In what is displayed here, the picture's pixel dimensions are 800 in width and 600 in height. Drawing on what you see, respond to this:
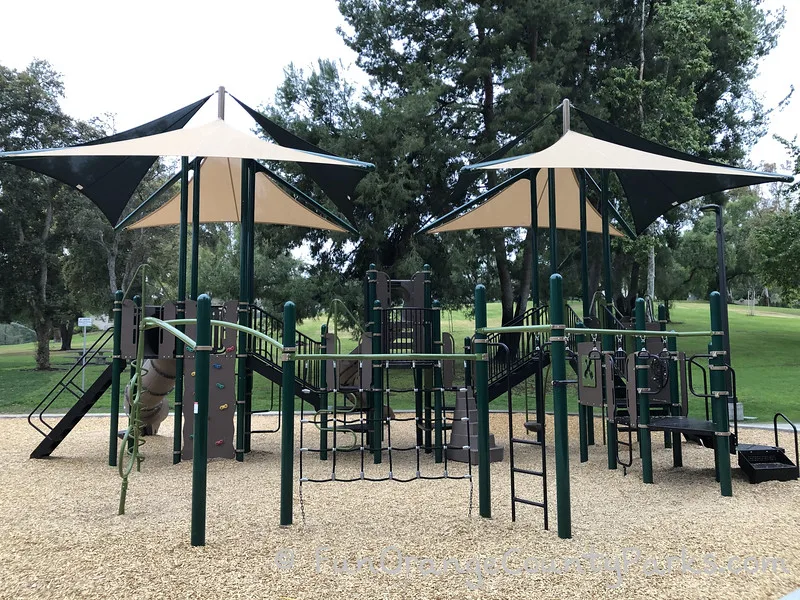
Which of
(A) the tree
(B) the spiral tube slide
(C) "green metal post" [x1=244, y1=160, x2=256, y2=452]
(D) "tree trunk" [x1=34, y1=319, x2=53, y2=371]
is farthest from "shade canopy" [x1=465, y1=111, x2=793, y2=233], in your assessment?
(D) "tree trunk" [x1=34, y1=319, x2=53, y2=371]

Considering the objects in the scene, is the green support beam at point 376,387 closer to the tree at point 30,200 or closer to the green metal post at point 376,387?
the green metal post at point 376,387

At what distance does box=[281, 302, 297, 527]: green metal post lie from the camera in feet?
17.7

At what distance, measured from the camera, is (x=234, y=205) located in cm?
1266

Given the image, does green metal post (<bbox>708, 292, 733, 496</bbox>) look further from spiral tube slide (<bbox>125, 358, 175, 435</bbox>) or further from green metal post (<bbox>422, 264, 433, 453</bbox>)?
spiral tube slide (<bbox>125, 358, 175, 435</bbox>)

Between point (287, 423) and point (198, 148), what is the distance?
378 centimetres

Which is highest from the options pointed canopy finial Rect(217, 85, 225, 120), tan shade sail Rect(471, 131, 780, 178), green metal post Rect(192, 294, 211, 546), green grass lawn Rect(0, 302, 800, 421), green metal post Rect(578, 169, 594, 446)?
pointed canopy finial Rect(217, 85, 225, 120)

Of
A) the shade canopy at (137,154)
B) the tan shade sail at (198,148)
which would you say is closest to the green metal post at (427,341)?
the shade canopy at (137,154)

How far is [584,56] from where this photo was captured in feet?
66.3

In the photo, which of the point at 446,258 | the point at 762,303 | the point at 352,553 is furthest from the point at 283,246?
the point at 762,303

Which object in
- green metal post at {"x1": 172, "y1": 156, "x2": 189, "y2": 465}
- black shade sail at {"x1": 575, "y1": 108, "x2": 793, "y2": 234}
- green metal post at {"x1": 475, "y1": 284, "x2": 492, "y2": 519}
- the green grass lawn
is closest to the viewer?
green metal post at {"x1": 475, "y1": 284, "x2": 492, "y2": 519}

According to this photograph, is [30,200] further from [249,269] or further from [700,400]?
[700,400]

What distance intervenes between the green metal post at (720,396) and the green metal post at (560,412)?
2.52 metres

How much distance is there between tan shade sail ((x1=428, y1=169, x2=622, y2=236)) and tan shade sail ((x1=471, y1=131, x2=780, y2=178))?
4.01m

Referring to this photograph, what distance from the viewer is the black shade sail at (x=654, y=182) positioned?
9.21m
